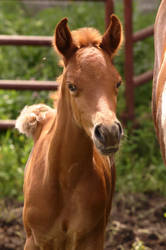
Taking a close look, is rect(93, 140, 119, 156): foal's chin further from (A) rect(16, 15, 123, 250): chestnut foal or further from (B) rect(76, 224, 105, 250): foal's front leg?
(B) rect(76, 224, 105, 250): foal's front leg

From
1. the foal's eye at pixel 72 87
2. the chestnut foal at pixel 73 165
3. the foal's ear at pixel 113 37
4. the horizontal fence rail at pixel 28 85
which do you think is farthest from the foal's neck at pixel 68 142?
the horizontal fence rail at pixel 28 85

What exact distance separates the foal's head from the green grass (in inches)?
33.5

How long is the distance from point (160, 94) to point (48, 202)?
3.12ft

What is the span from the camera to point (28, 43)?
5.88 m

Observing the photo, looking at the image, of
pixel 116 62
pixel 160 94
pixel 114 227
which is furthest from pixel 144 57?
pixel 160 94

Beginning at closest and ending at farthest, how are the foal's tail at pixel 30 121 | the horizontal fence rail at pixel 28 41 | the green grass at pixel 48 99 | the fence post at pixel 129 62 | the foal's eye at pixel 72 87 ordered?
the foal's eye at pixel 72 87 → the foal's tail at pixel 30 121 → the green grass at pixel 48 99 → the horizontal fence rail at pixel 28 41 → the fence post at pixel 129 62

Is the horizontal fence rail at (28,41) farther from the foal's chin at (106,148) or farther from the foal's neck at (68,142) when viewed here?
the foal's chin at (106,148)

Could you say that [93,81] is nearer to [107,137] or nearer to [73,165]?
[107,137]

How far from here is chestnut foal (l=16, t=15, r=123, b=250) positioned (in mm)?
3264

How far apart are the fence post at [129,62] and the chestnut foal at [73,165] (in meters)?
2.51

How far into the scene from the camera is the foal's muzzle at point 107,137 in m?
3.00

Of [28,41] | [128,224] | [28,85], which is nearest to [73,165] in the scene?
[128,224]

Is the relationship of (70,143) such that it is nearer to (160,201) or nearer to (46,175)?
(46,175)

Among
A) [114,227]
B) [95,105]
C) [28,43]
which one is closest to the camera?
[95,105]
